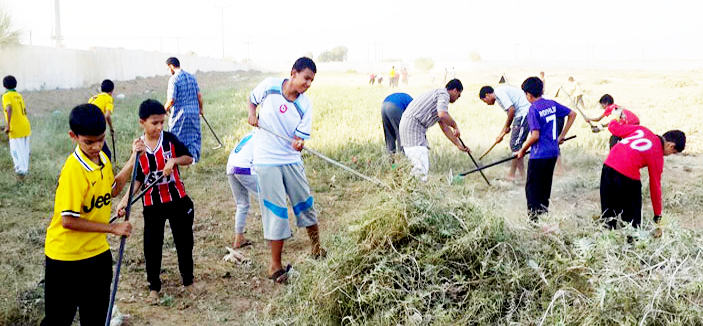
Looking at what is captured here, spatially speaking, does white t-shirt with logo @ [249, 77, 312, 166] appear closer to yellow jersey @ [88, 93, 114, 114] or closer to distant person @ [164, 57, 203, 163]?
distant person @ [164, 57, 203, 163]

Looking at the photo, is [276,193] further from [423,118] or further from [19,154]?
[19,154]

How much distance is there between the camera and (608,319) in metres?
2.69

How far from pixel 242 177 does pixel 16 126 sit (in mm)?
4741

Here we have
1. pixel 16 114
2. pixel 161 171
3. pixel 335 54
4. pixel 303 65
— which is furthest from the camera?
pixel 335 54

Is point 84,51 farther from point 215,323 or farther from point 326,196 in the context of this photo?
point 215,323

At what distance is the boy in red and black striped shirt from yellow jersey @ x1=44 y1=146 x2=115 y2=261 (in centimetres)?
89

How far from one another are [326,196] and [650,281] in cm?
534

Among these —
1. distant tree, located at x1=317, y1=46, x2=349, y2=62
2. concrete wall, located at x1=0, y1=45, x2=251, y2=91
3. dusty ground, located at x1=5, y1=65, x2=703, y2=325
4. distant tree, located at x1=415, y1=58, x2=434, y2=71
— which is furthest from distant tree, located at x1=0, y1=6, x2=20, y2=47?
distant tree, located at x1=317, y1=46, x2=349, y2=62

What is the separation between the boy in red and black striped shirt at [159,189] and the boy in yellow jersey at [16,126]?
16.6 feet

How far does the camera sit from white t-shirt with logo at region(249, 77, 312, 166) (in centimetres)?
466

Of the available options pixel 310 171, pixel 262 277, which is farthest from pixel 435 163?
pixel 262 277

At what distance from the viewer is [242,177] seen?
541 centimetres

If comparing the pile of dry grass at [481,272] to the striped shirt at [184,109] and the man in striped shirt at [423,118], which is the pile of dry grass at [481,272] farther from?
the striped shirt at [184,109]

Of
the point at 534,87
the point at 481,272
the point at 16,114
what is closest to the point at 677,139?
the point at 534,87
